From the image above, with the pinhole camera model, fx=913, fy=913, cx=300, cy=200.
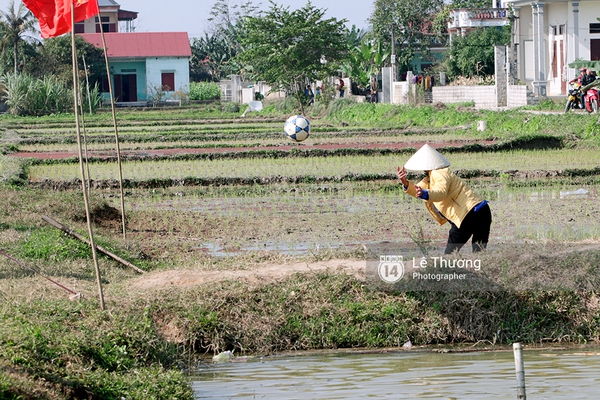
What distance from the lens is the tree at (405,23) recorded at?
47.4m

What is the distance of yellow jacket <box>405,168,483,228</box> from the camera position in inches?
278

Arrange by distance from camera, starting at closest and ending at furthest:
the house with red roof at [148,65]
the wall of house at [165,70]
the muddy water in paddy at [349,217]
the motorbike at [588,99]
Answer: the muddy water in paddy at [349,217] → the motorbike at [588,99] → the house with red roof at [148,65] → the wall of house at [165,70]

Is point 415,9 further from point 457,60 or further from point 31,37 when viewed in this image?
point 31,37

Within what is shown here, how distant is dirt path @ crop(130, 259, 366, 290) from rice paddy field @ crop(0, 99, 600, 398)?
0.09ft

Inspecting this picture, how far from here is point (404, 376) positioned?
575 cm

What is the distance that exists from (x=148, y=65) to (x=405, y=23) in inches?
556

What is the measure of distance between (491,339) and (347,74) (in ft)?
123

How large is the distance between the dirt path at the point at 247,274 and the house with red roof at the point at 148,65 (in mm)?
42720

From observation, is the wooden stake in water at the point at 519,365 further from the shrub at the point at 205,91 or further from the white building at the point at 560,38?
the shrub at the point at 205,91

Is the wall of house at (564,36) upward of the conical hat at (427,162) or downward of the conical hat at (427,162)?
upward

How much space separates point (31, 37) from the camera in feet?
157

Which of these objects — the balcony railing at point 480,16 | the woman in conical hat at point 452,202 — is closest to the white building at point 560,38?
the balcony railing at point 480,16

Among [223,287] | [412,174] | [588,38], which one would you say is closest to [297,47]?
[588,38]

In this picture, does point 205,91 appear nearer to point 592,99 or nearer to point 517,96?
point 517,96
